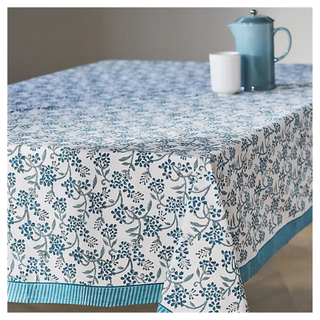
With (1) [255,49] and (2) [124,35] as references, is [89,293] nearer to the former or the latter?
(1) [255,49]

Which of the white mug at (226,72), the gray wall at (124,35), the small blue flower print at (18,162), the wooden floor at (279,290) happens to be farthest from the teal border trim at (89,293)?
the gray wall at (124,35)

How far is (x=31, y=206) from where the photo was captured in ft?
3.94

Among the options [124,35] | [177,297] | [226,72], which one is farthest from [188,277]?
[124,35]

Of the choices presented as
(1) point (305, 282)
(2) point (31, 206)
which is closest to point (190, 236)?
(2) point (31, 206)

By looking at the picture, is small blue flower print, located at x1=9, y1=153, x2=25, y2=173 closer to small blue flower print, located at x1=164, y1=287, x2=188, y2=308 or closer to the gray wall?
small blue flower print, located at x1=164, y1=287, x2=188, y2=308

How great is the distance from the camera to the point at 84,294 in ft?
3.94

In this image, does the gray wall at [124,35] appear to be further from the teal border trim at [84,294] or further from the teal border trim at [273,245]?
the teal border trim at [84,294]

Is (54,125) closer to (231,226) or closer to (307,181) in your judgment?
(231,226)

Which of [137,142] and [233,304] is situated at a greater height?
[137,142]

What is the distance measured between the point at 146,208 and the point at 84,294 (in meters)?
0.23

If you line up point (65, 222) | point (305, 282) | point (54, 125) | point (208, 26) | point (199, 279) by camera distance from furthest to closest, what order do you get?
point (208, 26)
point (305, 282)
point (54, 125)
point (65, 222)
point (199, 279)

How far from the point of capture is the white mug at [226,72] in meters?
1.72

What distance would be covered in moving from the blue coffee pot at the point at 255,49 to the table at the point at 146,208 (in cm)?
35

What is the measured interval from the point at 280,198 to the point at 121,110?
1.60 feet
